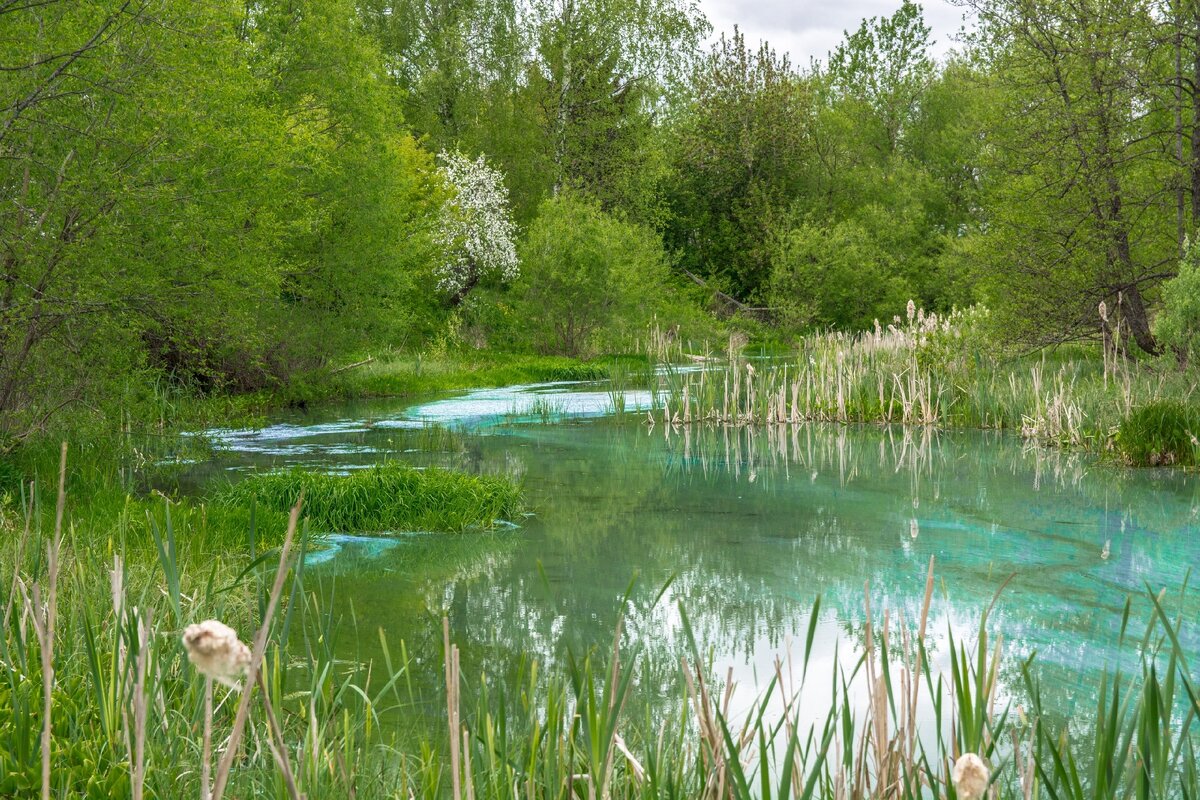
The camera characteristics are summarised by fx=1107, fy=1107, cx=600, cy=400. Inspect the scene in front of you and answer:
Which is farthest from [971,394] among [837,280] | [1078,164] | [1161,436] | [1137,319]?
[837,280]

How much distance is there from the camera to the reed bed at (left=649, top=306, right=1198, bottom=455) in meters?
10.4

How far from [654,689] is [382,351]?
60.1 feet

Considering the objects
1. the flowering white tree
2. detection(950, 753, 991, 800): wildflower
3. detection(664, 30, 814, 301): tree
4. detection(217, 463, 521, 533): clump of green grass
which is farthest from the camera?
detection(664, 30, 814, 301): tree

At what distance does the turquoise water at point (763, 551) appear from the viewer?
4.47 m

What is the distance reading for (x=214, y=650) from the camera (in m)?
0.75

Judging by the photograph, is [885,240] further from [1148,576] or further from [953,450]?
[1148,576]

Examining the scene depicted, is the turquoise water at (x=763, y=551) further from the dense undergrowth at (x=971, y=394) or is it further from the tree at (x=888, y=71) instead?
the tree at (x=888, y=71)

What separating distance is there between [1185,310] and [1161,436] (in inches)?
58.5

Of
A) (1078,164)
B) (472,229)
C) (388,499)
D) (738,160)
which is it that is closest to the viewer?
(388,499)

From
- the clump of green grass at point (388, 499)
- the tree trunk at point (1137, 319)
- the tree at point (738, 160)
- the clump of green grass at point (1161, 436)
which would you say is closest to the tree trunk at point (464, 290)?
the tree at point (738, 160)

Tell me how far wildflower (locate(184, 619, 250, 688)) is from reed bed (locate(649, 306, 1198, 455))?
10.0 meters

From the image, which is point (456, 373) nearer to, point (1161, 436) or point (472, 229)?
point (472, 229)

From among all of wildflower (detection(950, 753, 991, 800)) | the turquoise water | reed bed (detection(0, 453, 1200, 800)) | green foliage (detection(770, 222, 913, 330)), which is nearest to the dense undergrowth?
the turquoise water

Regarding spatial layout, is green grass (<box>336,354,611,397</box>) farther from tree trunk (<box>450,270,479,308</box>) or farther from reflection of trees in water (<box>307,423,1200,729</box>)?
reflection of trees in water (<box>307,423,1200,729</box>)
